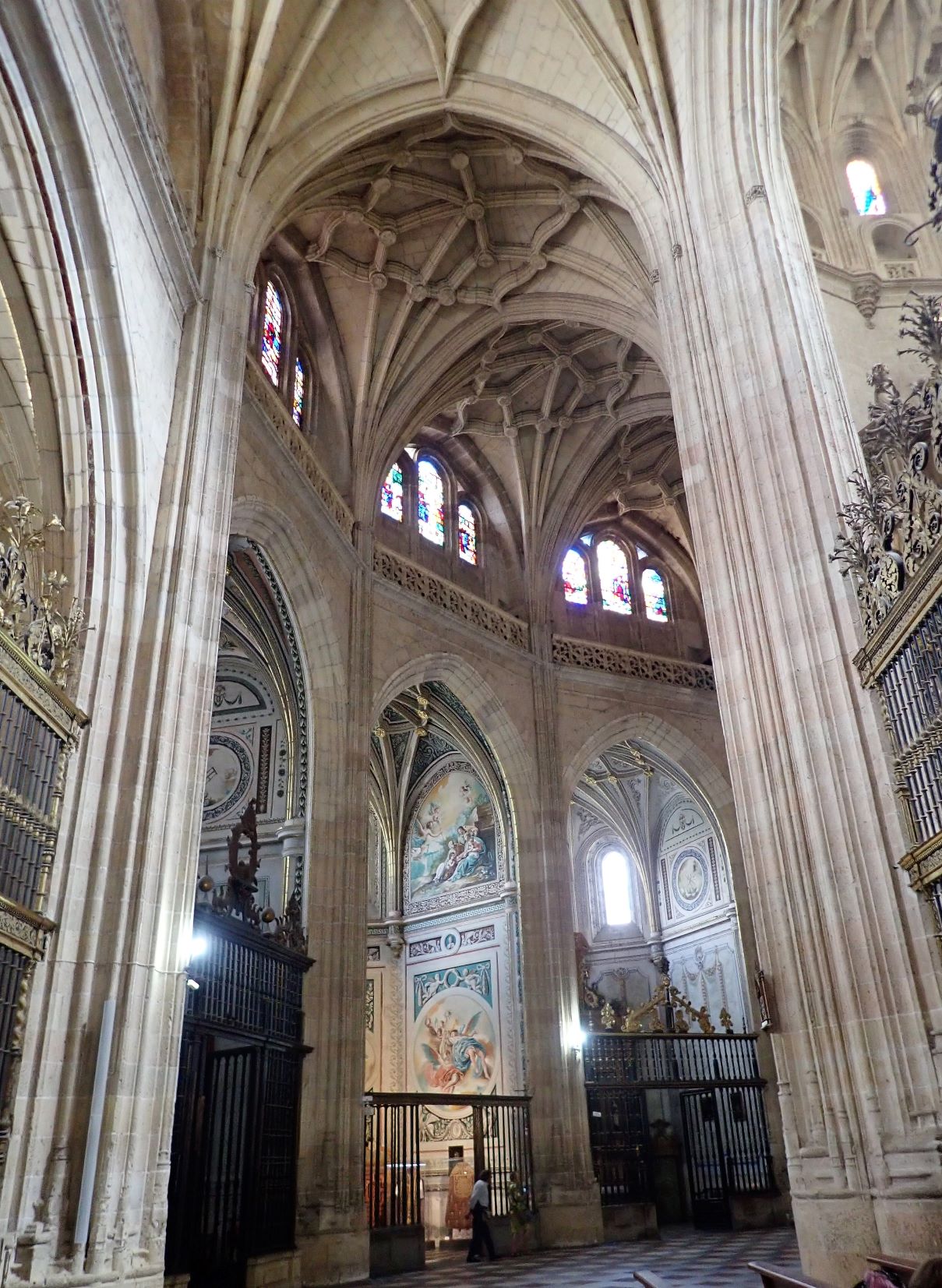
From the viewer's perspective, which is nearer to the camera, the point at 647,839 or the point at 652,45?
the point at 652,45

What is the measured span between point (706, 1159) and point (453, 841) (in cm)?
712

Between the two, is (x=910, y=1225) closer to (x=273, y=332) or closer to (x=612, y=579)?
(x=273, y=332)

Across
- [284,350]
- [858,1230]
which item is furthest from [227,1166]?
[284,350]

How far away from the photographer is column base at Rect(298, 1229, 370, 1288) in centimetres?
1102

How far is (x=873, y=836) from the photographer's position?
709 cm

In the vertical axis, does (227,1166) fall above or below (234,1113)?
below

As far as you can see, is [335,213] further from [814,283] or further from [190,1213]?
[190,1213]

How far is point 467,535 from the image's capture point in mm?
19391

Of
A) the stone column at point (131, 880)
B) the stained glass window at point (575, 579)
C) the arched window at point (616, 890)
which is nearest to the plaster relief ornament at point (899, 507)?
the stone column at point (131, 880)

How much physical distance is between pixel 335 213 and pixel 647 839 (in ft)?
50.4

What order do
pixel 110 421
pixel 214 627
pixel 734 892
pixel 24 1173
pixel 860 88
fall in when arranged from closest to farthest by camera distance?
pixel 24 1173 → pixel 110 421 → pixel 214 627 → pixel 860 88 → pixel 734 892

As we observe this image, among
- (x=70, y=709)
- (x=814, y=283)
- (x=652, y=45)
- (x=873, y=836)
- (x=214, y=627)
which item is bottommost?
(x=873, y=836)

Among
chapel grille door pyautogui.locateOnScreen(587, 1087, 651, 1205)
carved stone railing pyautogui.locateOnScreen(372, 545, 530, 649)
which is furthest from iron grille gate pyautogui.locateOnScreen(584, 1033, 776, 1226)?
carved stone railing pyautogui.locateOnScreen(372, 545, 530, 649)

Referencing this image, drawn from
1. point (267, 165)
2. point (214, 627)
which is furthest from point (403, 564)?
point (214, 627)
